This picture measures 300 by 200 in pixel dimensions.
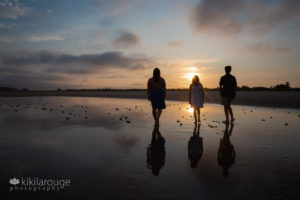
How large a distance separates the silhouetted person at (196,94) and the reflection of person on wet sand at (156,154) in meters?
5.56

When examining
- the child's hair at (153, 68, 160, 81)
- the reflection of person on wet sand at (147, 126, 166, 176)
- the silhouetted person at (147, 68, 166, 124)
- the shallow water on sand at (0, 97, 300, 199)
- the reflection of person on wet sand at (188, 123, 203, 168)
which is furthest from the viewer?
the silhouetted person at (147, 68, 166, 124)

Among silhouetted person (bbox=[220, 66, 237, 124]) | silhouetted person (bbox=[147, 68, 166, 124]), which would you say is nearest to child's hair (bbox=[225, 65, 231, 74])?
silhouetted person (bbox=[220, 66, 237, 124])

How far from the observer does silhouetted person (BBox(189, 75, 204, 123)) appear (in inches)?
534

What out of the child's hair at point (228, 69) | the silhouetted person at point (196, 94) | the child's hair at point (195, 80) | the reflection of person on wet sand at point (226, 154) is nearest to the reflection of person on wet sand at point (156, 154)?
the reflection of person on wet sand at point (226, 154)

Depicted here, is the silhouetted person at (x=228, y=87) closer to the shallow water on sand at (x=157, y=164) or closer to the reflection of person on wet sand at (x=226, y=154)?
the shallow water on sand at (x=157, y=164)

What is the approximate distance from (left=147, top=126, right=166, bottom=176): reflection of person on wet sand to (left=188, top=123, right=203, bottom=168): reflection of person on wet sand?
2.75ft

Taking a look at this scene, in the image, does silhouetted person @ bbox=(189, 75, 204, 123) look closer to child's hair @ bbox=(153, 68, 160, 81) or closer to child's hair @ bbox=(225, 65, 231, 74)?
child's hair @ bbox=(225, 65, 231, 74)

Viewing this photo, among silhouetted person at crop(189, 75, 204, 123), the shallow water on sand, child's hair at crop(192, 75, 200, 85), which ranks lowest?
the shallow water on sand

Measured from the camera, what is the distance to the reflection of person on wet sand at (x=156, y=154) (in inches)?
209

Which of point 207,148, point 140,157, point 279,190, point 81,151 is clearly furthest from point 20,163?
point 279,190

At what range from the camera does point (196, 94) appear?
45.7 ft

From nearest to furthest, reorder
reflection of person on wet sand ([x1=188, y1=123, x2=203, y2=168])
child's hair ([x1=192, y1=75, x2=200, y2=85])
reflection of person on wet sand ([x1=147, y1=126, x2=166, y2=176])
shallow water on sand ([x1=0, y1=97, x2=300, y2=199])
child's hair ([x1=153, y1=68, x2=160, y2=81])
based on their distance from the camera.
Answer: shallow water on sand ([x1=0, y1=97, x2=300, y2=199]) → reflection of person on wet sand ([x1=147, y1=126, x2=166, y2=176]) → reflection of person on wet sand ([x1=188, y1=123, x2=203, y2=168]) → child's hair ([x1=153, y1=68, x2=160, y2=81]) → child's hair ([x1=192, y1=75, x2=200, y2=85])

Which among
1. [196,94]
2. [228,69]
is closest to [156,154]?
[196,94]

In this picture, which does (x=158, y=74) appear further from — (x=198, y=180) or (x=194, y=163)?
(x=198, y=180)
